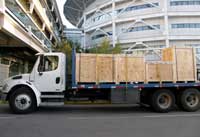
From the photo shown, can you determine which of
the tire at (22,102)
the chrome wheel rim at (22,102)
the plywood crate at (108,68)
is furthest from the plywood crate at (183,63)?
the chrome wheel rim at (22,102)

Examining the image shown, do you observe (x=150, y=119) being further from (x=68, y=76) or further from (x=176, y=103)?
(x=68, y=76)

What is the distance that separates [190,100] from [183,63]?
182cm

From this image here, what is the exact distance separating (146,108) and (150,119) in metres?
3.92

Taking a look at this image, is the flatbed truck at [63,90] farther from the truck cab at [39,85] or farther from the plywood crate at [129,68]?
the plywood crate at [129,68]

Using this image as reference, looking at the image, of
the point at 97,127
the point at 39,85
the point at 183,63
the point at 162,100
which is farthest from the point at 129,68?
the point at 97,127

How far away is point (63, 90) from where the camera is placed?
45.0 feet

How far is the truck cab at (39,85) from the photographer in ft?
43.3

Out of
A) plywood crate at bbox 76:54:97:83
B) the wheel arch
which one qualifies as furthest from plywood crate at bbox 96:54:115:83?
the wheel arch

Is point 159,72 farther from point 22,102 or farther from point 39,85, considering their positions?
point 22,102

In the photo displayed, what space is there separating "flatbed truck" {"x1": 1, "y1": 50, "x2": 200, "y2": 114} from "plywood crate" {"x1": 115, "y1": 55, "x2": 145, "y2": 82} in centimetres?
28

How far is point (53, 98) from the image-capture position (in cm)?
1362

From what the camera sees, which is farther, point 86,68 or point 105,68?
point 105,68

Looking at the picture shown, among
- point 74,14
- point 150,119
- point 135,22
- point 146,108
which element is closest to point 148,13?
point 135,22

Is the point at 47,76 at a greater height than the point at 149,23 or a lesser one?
lesser
